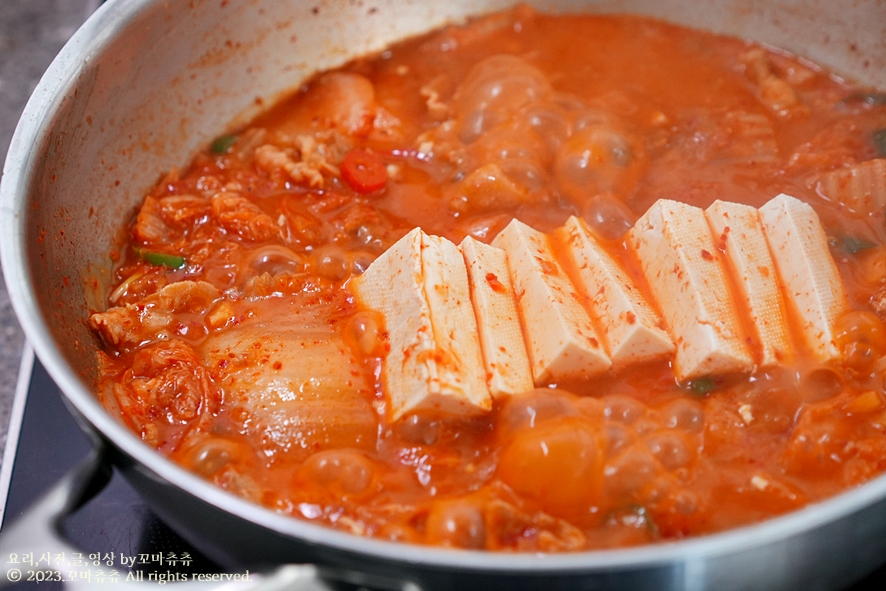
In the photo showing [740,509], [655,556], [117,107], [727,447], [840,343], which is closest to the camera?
[655,556]

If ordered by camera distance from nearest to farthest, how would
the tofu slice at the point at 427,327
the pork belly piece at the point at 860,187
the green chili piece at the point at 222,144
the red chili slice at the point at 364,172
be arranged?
1. the tofu slice at the point at 427,327
2. the pork belly piece at the point at 860,187
3. the red chili slice at the point at 364,172
4. the green chili piece at the point at 222,144

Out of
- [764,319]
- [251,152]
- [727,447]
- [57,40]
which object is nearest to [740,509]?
[727,447]

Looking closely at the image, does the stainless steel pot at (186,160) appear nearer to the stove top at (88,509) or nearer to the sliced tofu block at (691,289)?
the stove top at (88,509)

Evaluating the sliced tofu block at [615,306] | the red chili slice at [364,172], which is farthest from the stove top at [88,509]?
the red chili slice at [364,172]

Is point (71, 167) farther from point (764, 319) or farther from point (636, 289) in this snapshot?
point (764, 319)

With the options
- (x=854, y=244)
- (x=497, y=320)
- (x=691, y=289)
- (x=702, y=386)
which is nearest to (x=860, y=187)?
(x=854, y=244)

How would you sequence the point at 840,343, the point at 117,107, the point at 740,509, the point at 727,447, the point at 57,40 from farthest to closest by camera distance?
the point at 57,40 → the point at 117,107 → the point at 840,343 → the point at 727,447 → the point at 740,509
